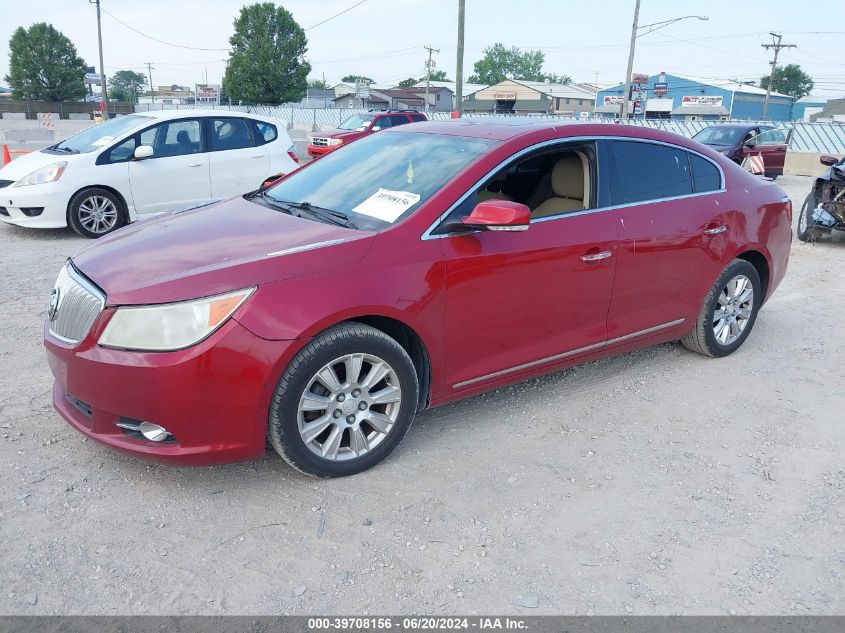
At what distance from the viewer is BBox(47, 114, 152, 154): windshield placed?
8602 millimetres

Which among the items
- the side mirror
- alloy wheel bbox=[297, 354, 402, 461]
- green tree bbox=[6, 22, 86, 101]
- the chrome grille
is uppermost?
green tree bbox=[6, 22, 86, 101]

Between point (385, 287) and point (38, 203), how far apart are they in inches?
263

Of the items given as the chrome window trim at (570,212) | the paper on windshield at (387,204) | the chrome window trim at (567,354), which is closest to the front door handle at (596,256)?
the chrome window trim at (570,212)

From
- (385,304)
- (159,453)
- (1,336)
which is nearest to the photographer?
(159,453)

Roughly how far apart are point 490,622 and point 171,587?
1.19 meters

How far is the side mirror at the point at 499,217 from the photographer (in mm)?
3340

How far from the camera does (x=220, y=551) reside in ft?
9.36

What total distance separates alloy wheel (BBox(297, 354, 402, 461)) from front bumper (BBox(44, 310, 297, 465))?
0.73ft

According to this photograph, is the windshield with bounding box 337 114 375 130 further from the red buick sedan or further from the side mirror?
the side mirror

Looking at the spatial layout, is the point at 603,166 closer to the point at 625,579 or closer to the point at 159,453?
the point at 625,579

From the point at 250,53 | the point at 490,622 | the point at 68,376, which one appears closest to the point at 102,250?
the point at 68,376

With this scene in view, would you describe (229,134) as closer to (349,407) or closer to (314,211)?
(314,211)

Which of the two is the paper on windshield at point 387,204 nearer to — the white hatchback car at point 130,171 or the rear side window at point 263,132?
the white hatchback car at point 130,171

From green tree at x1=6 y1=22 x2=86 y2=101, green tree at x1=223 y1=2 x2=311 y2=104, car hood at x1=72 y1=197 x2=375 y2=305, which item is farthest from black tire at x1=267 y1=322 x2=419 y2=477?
green tree at x1=6 y1=22 x2=86 y2=101
